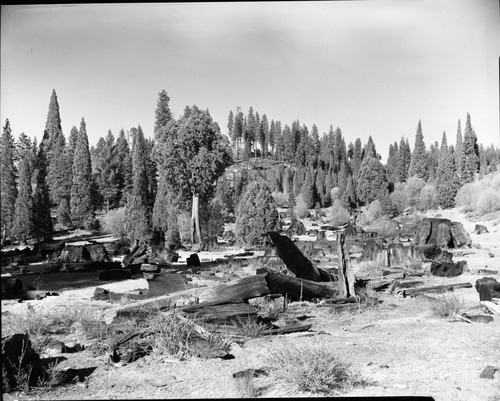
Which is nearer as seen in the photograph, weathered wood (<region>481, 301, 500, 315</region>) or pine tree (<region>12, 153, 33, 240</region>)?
pine tree (<region>12, 153, 33, 240</region>)

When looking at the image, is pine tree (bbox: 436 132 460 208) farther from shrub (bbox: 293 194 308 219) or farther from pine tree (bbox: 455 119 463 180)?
shrub (bbox: 293 194 308 219)

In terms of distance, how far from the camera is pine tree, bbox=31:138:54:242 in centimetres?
407

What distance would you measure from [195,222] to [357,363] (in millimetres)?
2012

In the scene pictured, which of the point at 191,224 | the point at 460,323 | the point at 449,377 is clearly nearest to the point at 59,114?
the point at 191,224

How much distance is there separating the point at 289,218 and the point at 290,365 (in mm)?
2210

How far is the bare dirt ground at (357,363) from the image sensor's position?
3.47 meters

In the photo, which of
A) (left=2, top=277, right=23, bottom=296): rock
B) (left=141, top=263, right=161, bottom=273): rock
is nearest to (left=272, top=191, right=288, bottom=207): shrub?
(left=141, top=263, right=161, bottom=273): rock

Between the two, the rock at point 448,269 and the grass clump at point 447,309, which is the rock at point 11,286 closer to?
the grass clump at point 447,309

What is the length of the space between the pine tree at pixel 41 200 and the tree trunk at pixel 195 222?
132 cm

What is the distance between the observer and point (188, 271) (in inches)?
199

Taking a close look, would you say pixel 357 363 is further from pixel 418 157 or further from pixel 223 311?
pixel 418 157

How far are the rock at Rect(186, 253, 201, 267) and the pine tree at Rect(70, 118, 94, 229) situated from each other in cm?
121

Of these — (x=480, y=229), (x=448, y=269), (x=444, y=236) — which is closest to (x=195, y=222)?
(x=448, y=269)

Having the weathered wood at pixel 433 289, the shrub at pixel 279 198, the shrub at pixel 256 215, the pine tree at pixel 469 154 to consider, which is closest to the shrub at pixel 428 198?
the pine tree at pixel 469 154
